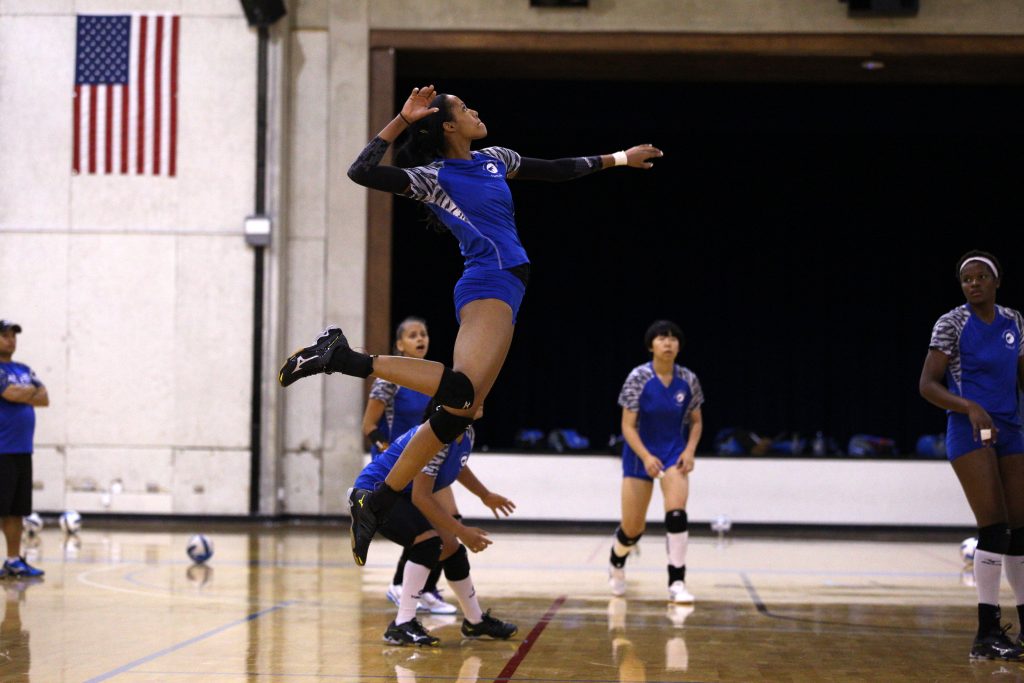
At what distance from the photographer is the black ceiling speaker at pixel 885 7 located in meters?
15.2

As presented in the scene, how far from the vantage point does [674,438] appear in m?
9.26

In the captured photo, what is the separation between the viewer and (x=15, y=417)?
9.65 m

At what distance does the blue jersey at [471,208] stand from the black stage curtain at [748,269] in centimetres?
1269

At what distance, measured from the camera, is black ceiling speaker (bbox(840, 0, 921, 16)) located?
1519 centimetres

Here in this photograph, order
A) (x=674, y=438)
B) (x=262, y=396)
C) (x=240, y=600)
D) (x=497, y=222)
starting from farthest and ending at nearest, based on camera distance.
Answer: (x=262, y=396) → (x=674, y=438) → (x=240, y=600) → (x=497, y=222)

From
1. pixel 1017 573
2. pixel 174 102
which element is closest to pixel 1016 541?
pixel 1017 573

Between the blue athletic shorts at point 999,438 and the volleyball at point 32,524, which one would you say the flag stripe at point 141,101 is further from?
the blue athletic shorts at point 999,438

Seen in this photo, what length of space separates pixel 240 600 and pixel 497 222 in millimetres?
3864

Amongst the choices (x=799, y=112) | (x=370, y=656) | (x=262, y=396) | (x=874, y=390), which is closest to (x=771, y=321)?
(x=874, y=390)

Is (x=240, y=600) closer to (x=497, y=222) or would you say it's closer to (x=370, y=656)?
(x=370, y=656)

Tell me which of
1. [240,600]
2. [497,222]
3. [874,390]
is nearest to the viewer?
[497,222]

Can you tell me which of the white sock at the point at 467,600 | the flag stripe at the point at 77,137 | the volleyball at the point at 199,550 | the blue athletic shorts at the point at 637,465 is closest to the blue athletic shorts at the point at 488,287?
the white sock at the point at 467,600

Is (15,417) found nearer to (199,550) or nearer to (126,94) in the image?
(199,550)

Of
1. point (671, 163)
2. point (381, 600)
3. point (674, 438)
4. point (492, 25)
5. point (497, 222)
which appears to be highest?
point (492, 25)
